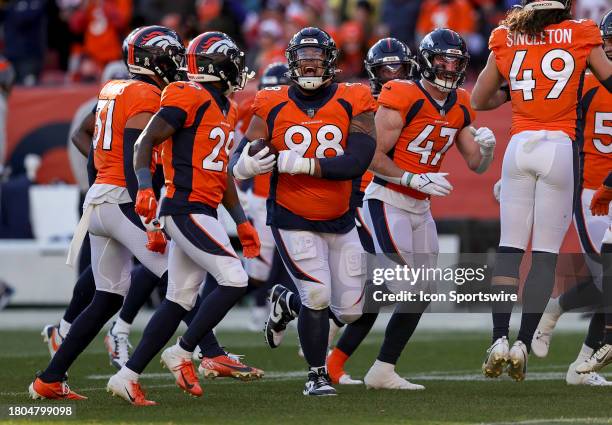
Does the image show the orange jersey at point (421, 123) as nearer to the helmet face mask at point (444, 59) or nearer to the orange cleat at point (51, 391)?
the helmet face mask at point (444, 59)

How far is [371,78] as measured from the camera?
8242 millimetres

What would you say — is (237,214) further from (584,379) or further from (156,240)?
(584,379)

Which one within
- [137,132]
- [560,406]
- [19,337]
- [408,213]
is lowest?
[19,337]

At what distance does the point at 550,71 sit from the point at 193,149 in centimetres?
185

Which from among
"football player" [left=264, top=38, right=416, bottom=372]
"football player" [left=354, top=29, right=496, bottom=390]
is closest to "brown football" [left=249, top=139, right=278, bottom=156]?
"football player" [left=264, top=38, right=416, bottom=372]

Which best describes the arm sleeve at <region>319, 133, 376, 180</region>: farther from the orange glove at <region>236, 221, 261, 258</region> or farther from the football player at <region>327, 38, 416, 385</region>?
the football player at <region>327, 38, 416, 385</region>

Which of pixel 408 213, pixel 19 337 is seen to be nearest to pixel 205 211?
pixel 408 213

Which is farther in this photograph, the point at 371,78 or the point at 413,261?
the point at 371,78

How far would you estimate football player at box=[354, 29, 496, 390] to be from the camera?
24.2 ft

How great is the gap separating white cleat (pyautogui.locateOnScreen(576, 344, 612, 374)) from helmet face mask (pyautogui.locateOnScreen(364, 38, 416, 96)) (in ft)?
6.93

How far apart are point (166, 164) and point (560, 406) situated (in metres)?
2.25

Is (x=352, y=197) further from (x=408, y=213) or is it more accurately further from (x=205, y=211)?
(x=205, y=211)

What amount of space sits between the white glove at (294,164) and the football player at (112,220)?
0.73m

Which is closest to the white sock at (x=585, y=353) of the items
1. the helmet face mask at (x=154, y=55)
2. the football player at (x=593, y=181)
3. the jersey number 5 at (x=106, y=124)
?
the football player at (x=593, y=181)
